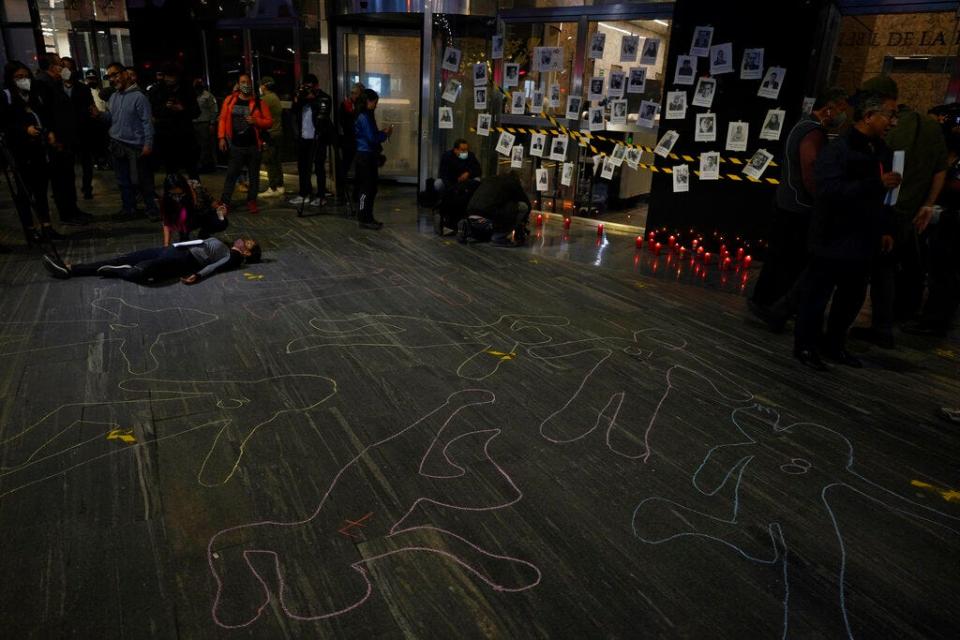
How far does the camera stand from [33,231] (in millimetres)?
6297

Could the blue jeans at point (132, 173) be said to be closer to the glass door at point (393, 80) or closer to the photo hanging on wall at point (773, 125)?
the glass door at point (393, 80)

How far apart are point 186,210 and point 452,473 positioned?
422 centimetres

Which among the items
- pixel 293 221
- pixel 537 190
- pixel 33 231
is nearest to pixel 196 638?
pixel 33 231

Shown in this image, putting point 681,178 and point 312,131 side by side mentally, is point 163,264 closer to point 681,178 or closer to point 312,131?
point 312,131

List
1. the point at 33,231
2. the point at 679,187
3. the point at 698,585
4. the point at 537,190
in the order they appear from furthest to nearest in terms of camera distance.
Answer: the point at 537,190, the point at 679,187, the point at 33,231, the point at 698,585

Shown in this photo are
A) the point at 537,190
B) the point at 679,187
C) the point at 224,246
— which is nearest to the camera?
the point at 224,246

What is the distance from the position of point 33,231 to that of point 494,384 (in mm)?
5367

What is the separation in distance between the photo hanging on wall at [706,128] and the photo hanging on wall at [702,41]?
0.64 meters

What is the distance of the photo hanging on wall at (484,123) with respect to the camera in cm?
896

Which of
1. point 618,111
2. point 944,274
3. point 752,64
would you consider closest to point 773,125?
point 752,64

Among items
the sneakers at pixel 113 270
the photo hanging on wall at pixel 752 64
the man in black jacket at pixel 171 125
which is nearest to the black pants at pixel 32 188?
the sneakers at pixel 113 270

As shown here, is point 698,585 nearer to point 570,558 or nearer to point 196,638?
point 570,558

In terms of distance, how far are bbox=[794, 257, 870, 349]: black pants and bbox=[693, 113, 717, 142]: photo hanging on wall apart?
315 cm

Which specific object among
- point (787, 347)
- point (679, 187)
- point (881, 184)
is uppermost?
point (881, 184)
